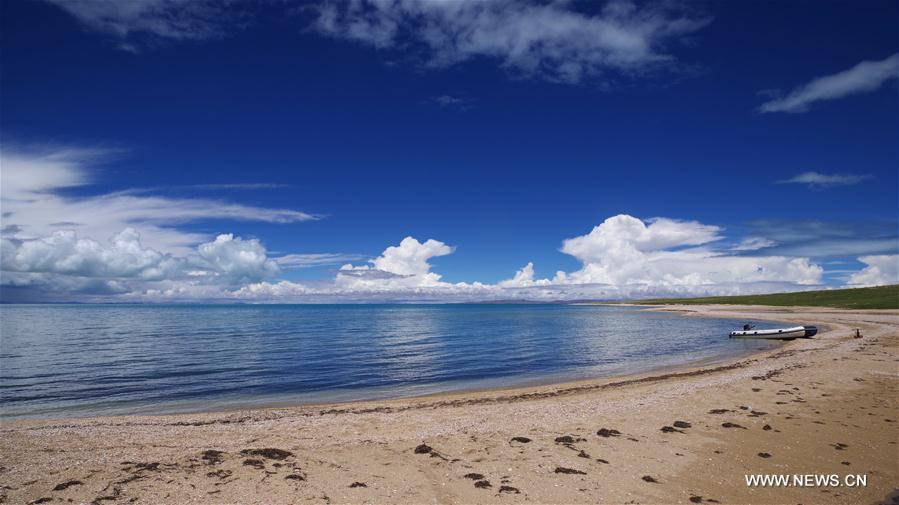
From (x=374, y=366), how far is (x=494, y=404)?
19710mm

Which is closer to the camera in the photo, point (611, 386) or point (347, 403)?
point (347, 403)

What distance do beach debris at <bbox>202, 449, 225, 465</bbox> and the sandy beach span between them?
64 mm

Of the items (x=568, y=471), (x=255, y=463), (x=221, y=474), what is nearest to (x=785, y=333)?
(x=568, y=471)

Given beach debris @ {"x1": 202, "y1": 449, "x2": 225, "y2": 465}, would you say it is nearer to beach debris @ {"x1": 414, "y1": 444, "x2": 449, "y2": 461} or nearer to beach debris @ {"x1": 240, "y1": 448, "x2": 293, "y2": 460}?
beach debris @ {"x1": 240, "y1": 448, "x2": 293, "y2": 460}

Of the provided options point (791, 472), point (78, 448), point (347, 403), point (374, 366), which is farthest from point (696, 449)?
point (374, 366)

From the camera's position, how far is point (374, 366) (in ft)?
134

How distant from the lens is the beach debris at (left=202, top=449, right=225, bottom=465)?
45.5ft

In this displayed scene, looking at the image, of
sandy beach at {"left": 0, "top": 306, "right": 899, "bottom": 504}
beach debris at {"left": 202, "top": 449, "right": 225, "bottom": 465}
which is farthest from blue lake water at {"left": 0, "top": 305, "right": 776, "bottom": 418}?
beach debris at {"left": 202, "top": 449, "right": 225, "bottom": 465}

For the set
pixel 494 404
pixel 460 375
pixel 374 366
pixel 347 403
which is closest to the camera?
pixel 494 404

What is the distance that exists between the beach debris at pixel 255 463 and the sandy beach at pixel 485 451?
0.27 ft

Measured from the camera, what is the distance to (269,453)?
14.7 meters

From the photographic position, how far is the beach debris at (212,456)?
45.5ft

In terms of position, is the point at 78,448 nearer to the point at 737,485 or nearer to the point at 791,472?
the point at 737,485

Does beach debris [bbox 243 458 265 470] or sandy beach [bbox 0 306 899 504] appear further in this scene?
beach debris [bbox 243 458 265 470]
